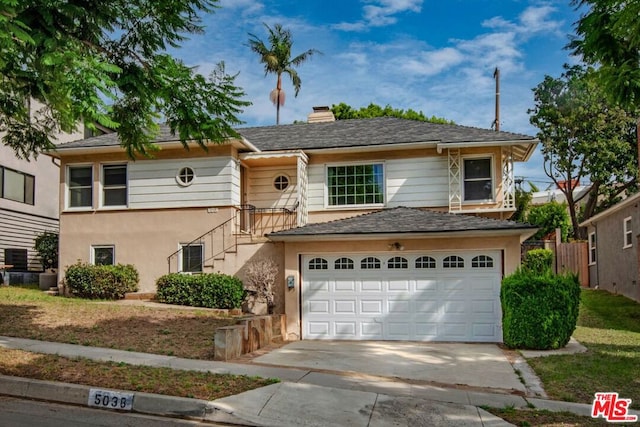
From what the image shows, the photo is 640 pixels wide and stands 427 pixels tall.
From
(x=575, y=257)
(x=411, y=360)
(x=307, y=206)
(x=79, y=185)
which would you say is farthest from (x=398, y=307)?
(x=575, y=257)

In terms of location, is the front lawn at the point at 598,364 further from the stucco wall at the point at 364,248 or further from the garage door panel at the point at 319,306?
the garage door panel at the point at 319,306

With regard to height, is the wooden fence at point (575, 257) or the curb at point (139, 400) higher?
the wooden fence at point (575, 257)

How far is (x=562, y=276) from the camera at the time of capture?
42.8ft

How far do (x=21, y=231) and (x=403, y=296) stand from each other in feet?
58.1

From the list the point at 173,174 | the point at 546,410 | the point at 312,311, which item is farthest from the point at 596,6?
the point at 173,174

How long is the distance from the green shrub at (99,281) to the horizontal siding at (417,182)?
8.92m

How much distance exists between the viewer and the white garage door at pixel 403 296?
14.6 m

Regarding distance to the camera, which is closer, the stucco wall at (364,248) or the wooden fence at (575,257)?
the stucco wall at (364,248)

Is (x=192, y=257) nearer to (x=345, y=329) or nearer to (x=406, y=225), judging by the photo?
(x=345, y=329)

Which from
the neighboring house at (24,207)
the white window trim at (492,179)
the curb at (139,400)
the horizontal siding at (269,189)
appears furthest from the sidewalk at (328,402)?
the neighboring house at (24,207)

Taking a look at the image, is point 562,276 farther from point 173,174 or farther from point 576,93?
point 576,93

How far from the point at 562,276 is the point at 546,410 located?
587cm

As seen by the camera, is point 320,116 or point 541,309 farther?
point 320,116

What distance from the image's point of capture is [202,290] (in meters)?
17.0
